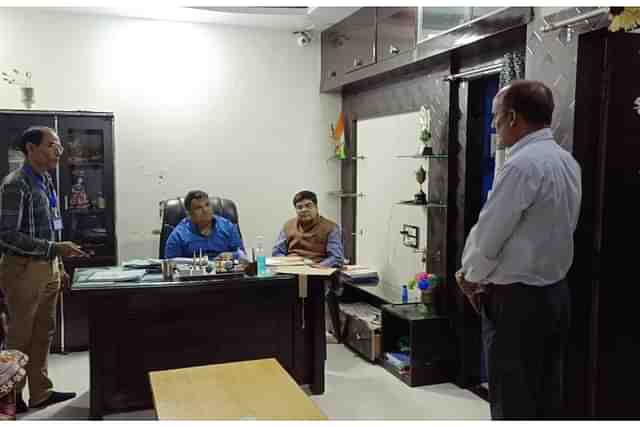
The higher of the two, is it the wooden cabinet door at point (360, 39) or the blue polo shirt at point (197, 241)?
the wooden cabinet door at point (360, 39)

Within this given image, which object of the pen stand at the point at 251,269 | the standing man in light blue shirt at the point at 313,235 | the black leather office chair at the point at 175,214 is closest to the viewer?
the pen stand at the point at 251,269

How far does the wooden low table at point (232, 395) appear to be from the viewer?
6.48ft

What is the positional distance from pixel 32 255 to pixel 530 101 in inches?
100

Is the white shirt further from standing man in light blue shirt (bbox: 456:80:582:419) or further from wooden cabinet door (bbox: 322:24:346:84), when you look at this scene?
Result: wooden cabinet door (bbox: 322:24:346:84)

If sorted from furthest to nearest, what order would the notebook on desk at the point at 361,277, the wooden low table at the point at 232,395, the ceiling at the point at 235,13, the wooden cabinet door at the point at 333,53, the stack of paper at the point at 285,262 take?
the wooden cabinet door at the point at 333,53 < the notebook on desk at the point at 361,277 < the ceiling at the point at 235,13 < the stack of paper at the point at 285,262 < the wooden low table at the point at 232,395

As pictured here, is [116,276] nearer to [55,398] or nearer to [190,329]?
[190,329]

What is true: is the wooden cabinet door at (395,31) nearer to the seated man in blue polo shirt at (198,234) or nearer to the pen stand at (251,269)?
the seated man in blue polo shirt at (198,234)

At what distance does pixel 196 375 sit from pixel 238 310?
2.64 feet

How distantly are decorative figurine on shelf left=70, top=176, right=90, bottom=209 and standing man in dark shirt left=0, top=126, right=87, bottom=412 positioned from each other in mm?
991

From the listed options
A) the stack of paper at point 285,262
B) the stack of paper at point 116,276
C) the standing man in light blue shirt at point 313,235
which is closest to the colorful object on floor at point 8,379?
the stack of paper at point 116,276

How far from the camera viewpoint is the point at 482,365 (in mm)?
3406

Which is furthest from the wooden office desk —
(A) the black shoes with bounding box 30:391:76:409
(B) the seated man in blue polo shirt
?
(B) the seated man in blue polo shirt

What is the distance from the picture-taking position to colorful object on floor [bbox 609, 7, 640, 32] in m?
2.04

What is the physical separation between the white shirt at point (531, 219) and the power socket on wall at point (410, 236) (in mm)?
1728
